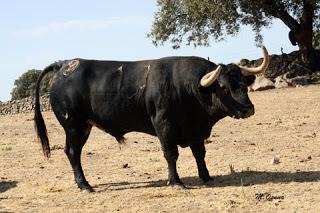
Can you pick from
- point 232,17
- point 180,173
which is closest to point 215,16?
point 232,17

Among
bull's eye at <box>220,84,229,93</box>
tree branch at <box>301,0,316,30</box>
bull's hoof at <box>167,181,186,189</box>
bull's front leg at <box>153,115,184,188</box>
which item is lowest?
bull's hoof at <box>167,181,186,189</box>

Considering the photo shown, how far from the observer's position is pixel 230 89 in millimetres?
8734

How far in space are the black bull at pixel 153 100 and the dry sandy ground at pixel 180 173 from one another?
1.82 feet

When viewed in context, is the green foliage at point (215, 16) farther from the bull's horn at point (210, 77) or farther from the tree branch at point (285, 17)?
the bull's horn at point (210, 77)

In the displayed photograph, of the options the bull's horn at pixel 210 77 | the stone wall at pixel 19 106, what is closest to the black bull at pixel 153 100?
the bull's horn at pixel 210 77

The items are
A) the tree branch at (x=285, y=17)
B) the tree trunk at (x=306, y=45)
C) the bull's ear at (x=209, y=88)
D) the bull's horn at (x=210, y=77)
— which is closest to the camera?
the bull's horn at (x=210, y=77)

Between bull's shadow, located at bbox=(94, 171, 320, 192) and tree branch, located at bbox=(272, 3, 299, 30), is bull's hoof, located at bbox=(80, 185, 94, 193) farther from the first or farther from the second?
tree branch, located at bbox=(272, 3, 299, 30)

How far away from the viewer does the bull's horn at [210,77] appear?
8578 mm

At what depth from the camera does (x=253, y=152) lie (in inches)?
456

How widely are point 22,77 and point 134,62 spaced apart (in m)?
52.1

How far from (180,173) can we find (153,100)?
167 centimetres

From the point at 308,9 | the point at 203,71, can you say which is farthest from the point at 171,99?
the point at 308,9

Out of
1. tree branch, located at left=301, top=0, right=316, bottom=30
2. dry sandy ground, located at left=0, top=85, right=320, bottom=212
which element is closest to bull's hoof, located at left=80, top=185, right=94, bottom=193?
dry sandy ground, located at left=0, top=85, right=320, bottom=212

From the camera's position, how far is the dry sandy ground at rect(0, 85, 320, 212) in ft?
26.1
